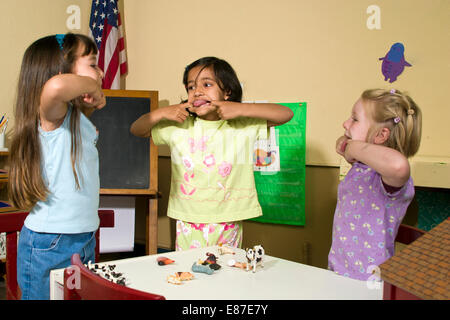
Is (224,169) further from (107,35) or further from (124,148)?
(107,35)

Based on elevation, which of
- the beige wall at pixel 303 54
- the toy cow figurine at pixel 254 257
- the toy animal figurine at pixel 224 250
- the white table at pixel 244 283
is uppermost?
the beige wall at pixel 303 54

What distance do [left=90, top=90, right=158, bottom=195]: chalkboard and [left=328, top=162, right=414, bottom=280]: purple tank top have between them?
1.35m

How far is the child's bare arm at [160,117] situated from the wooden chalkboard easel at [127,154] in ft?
2.37

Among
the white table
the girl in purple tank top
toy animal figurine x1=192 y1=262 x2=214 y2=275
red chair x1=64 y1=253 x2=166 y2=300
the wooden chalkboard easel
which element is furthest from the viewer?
the wooden chalkboard easel

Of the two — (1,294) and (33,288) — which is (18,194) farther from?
(1,294)

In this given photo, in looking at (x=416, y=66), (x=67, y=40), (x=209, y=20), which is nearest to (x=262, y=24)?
(x=209, y=20)

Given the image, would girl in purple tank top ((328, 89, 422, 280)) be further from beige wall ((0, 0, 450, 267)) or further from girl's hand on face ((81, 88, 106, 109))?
beige wall ((0, 0, 450, 267))

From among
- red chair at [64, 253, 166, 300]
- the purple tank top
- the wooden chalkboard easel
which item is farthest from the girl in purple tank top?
the wooden chalkboard easel

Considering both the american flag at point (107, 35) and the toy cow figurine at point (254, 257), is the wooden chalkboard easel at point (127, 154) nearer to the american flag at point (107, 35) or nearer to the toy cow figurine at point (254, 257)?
the american flag at point (107, 35)

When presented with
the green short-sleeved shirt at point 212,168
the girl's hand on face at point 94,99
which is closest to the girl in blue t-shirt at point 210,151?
the green short-sleeved shirt at point 212,168

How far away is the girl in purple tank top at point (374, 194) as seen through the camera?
113 centimetres

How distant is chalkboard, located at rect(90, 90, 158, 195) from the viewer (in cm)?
235
